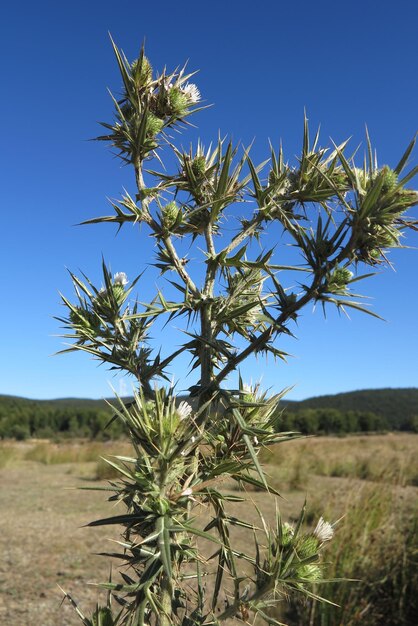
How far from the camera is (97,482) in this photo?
12.7 metres

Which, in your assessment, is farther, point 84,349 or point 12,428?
point 12,428

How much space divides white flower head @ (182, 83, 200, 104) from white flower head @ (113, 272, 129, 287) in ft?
2.15

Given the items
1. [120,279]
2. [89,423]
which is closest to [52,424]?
[89,423]

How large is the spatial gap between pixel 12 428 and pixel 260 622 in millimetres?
34483

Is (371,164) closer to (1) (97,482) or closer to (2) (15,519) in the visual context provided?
(2) (15,519)

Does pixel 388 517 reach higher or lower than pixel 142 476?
lower

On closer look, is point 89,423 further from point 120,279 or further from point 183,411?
point 183,411

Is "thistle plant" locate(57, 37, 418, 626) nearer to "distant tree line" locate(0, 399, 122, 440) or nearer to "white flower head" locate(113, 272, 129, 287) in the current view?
"white flower head" locate(113, 272, 129, 287)

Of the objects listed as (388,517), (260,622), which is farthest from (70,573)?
(388,517)

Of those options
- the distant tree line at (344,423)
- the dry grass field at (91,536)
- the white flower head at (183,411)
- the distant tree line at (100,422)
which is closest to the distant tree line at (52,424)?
the distant tree line at (100,422)

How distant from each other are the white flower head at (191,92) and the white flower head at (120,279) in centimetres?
66

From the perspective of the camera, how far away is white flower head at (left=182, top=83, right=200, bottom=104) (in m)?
1.72

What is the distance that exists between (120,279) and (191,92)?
70cm

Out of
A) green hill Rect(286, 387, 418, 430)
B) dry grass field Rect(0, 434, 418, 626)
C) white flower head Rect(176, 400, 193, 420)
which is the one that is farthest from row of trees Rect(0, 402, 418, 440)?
white flower head Rect(176, 400, 193, 420)
